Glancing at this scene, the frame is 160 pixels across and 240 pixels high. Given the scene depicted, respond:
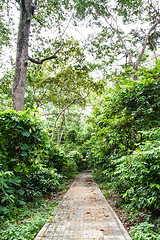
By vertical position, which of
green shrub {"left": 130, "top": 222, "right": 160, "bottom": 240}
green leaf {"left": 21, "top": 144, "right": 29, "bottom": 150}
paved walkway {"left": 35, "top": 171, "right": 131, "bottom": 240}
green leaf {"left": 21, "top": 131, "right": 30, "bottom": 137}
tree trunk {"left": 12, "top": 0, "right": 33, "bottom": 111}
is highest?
tree trunk {"left": 12, "top": 0, "right": 33, "bottom": 111}

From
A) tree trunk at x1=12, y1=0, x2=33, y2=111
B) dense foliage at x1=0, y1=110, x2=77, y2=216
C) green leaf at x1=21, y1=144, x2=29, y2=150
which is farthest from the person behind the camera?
tree trunk at x1=12, y1=0, x2=33, y2=111

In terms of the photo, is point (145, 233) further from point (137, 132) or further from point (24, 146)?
point (24, 146)

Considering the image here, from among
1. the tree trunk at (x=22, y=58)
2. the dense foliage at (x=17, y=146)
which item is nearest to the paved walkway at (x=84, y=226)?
the dense foliage at (x=17, y=146)

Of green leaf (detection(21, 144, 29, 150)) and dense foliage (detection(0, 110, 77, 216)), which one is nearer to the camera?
dense foliage (detection(0, 110, 77, 216))

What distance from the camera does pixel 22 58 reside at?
619cm

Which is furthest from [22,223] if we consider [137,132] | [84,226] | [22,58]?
[22,58]

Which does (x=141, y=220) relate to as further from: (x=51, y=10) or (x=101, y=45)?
(x=101, y=45)

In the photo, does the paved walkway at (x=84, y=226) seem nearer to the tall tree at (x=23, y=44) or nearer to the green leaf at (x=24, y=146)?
the green leaf at (x=24, y=146)

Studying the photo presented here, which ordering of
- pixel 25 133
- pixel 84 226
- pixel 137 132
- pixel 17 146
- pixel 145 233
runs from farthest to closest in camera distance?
pixel 137 132 → pixel 17 146 → pixel 25 133 → pixel 84 226 → pixel 145 233

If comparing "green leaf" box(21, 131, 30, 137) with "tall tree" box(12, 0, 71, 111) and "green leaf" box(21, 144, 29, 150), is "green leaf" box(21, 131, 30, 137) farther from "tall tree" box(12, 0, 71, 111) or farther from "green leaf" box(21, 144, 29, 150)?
"tall tree" box(12, 0, 71, 111)

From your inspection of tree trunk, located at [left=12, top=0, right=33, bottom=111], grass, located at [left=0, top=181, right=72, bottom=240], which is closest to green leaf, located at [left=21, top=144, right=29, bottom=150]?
grass, located at [left=0, top=181, right=72, bottom=240]

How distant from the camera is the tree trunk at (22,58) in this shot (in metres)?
5.81

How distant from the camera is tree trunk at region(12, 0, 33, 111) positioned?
5809mm

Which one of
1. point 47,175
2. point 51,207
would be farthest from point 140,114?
point 47,175
